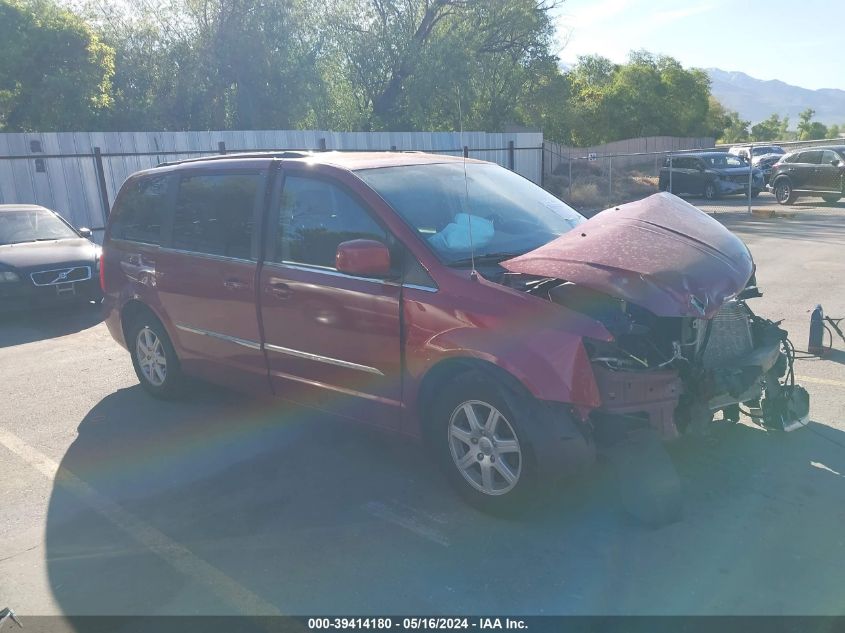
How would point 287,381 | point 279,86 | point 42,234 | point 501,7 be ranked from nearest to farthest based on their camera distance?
point 287,381 → point 42,234 → point 279,86 → point 501,7

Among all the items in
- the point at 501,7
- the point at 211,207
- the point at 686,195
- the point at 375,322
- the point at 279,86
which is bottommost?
the point at 686,195

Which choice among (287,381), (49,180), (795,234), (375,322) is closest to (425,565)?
(375,322)

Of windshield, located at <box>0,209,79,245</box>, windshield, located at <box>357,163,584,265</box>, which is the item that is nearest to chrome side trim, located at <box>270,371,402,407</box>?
windshield, located at <box>357,163,584,265</box>

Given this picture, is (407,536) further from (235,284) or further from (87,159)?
(87,159)

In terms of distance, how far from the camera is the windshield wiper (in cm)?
401

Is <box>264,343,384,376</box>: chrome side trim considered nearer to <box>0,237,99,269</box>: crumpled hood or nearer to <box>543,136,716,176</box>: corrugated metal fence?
<box>0,237,99,269</box>: crumpled hood

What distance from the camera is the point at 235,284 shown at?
493cm

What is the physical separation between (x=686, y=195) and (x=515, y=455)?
79.0 feet

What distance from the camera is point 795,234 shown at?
47.9ft

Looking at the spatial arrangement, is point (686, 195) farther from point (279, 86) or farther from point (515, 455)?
point (515, 455)

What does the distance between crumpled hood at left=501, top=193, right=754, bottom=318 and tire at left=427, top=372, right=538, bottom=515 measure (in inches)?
27.0

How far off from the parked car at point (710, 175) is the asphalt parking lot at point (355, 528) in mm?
19954

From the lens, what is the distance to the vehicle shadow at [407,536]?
3.19 m

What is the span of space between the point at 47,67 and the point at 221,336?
64.4 ft
